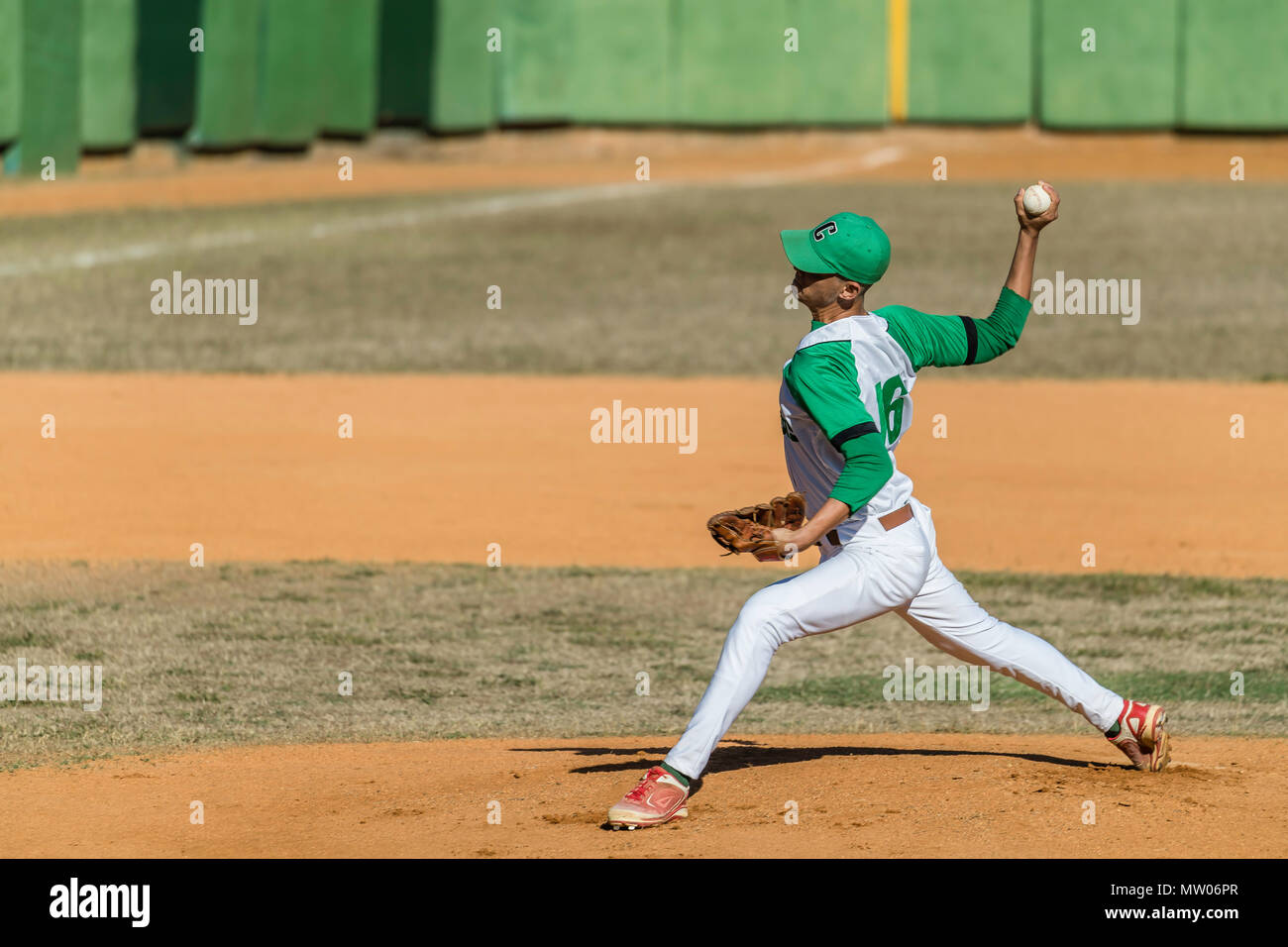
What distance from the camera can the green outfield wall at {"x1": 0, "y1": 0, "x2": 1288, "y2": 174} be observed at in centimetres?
3662

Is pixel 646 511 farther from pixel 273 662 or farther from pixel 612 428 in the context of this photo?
pixel 273 662

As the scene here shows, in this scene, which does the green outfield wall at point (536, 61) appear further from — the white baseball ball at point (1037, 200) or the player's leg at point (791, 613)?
the player's leg at point (791, 613)

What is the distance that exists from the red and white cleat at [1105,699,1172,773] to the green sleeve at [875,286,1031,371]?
4.41 feet

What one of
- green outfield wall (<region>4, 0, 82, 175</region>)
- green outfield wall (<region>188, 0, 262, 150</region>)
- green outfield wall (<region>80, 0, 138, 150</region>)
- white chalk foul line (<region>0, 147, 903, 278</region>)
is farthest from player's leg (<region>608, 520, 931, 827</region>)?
green outfield wall (<region>188, 0, 262, 150</region>)

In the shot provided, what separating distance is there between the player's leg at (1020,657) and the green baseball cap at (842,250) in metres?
0.89

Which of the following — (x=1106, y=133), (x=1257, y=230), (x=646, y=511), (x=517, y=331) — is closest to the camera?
(x=646, y=511)

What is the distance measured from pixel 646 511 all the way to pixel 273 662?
4.26m

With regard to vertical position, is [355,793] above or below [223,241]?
below

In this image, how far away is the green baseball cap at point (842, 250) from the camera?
6.16 m

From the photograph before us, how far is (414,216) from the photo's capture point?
28.8m

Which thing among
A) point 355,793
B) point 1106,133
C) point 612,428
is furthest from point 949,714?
point 1106,133

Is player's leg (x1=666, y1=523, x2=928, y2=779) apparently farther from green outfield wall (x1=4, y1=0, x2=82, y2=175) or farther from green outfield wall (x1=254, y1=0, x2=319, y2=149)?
green outfield wall (x1=254, y1=0, x2=319, y2=149)

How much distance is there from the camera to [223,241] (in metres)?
25.5

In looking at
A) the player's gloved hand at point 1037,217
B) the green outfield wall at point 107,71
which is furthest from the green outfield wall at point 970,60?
the player's gloved hand at point 1037,217
